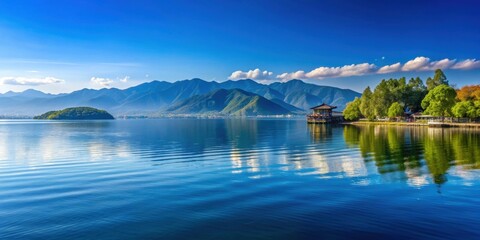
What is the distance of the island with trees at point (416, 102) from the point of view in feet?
321

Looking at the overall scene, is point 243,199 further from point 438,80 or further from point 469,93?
point 438,80

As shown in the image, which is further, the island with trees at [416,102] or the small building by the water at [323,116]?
the small building by the water at [323,116]

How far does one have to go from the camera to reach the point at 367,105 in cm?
12838

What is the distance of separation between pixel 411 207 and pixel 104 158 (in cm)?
3087

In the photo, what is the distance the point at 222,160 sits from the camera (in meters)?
34.8

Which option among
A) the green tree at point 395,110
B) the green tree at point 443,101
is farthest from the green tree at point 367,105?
the green tree at point 443,101

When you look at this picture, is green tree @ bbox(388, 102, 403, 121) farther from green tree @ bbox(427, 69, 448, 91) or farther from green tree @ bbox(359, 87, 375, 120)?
green tree @ bbox(427, 69, 448, 91)

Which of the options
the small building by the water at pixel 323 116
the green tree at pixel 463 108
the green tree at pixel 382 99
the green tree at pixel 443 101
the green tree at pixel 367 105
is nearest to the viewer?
the green tree at pixel 463 108

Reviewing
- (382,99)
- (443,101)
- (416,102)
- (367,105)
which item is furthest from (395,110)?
(416,102)

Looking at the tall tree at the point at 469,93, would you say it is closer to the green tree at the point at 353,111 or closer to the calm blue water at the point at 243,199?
the green tree at the point at 353,111

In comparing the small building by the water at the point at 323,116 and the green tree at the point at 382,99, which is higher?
the green tree at the point at 382,99

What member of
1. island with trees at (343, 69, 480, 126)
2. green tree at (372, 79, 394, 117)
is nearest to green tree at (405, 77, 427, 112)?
island with trees at (343, 69, 480, 126)

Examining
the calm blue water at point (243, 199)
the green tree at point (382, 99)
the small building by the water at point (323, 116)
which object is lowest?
the calm blue water at point (243, 199)

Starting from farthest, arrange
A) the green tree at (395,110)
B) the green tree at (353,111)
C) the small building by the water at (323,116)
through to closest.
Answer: the green tree at (353,111), the small building by the water at (323,116), the green tree at (395,110)
